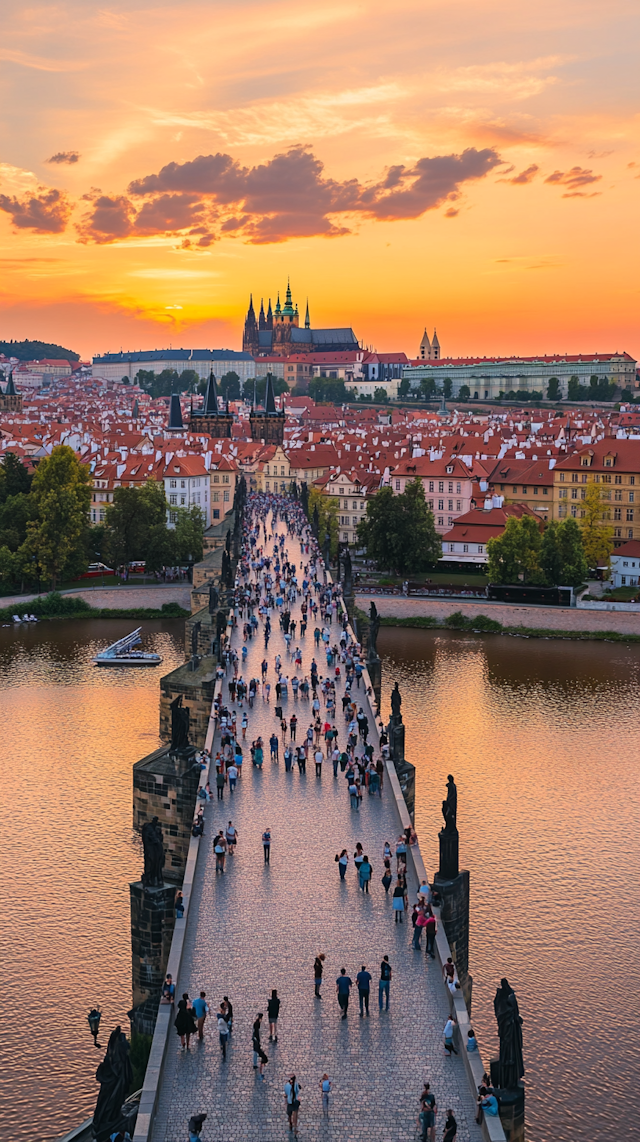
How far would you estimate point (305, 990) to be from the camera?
49.1 feet

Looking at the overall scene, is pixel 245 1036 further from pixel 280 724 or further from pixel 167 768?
pixel 280 724

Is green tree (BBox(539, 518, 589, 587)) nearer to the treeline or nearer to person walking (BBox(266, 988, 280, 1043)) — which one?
the treeline

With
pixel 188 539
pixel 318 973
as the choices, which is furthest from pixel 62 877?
pixel 188 539

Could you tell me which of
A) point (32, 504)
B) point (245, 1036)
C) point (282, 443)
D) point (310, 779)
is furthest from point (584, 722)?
point (282, 443)

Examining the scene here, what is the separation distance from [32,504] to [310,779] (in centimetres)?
5126

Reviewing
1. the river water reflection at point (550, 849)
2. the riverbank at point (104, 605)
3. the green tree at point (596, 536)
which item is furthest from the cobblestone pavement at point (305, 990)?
the green tree at point (596, 536)

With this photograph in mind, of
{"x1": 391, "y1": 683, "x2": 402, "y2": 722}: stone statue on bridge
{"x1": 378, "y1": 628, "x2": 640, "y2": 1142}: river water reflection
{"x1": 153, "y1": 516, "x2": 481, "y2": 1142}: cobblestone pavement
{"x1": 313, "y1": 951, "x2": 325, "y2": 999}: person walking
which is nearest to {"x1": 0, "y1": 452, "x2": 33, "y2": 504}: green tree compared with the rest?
{"x1": 378, "y1": 628, "x2": 640, "y2": 1142}: river water reflection

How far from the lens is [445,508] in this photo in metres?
80.8

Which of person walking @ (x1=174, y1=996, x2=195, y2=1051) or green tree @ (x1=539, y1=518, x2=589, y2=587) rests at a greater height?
green tree @ (x1=539, y1=518, x2=589, y2=587)

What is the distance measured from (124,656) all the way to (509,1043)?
37.9m

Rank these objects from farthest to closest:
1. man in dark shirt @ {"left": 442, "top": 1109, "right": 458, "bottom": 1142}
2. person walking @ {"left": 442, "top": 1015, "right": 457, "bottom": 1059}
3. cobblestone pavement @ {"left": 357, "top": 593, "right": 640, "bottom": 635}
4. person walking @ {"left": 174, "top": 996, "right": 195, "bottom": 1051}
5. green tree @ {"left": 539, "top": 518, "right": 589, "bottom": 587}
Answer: green tree @ {"left": 539, "top": 518, "right": 589, "bottom": 587} → cobblestone pavement @ {"left": 357, "top": 593, "right": 640, "bottom": 635} → person walking @ {"left": 174, "top": 996, "right": 195, "bottom": 1051} → person walking @ {"left": 442, "top": 1015, "right": 457, "bottom": 1059} → man in dark shirt @ {"left": 442, "top": 1109, "right": 458, "bottom": 1142}

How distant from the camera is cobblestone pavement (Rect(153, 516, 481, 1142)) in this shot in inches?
486

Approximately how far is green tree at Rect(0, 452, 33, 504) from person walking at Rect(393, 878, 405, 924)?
6223cm

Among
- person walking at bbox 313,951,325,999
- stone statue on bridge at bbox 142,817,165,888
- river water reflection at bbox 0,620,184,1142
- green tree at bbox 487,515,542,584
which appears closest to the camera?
person walking at bbox 313,951,325,999
